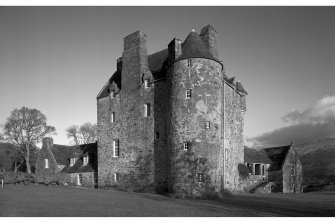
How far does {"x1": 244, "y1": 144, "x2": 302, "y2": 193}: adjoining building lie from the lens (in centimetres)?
4670

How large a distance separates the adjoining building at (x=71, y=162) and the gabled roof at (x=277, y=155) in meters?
23.5

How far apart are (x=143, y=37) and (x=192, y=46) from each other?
7852 mm

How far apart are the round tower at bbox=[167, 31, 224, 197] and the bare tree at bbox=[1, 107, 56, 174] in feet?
103

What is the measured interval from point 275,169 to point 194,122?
71.8ft

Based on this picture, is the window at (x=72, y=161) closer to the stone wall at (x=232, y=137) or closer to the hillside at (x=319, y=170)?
the stone wall at (x=232, y=137)

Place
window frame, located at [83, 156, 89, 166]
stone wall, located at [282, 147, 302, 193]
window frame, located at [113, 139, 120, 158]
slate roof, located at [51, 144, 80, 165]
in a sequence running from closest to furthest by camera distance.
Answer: window frame, located at [113, 139, 120, 158], window frame, located at [83, 156, 89, 166], stone wall, located at [282, 147, 302, 193], slate roof, located at [51, 144, 80, 165]

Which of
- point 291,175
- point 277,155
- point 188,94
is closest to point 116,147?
point 188,94

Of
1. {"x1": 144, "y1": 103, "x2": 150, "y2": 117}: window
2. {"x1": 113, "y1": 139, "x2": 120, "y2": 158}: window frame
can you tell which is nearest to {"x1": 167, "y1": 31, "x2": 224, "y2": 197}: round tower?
{"x1": 144, "y1": 103, "x2": 150, "y2": 117}: window

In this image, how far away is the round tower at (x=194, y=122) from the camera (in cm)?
3025

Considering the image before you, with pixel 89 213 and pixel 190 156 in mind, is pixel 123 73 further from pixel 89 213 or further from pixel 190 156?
pixel 89 213

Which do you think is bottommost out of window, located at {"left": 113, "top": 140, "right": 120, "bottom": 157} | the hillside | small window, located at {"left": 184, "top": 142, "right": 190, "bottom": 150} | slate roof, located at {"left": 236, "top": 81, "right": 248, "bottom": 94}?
the hillside

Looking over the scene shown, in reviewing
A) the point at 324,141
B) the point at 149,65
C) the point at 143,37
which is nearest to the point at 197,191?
the point at 149,65

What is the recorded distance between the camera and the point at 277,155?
165 feet

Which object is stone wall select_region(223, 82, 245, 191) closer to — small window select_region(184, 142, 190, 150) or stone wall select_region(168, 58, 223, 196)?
stone wall select_region(168, 58, 223, 196)
